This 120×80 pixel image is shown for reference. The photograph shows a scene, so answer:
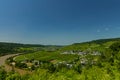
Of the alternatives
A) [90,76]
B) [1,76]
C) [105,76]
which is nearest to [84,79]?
[90,76]

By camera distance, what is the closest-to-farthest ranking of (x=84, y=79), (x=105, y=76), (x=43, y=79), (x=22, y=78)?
1. (x=105, y=76)
2. (x=84, y=79)
3. (x=43, y=79)
4. (x=22, y=78)

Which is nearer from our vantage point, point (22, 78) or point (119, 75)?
point (119, 75)

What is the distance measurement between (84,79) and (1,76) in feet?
113

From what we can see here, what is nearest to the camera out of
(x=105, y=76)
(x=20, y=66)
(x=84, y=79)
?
(x=105, y=76)

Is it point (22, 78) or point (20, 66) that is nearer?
point (22, 78)

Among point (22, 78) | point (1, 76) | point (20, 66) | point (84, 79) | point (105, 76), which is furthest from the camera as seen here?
point (20, 66)

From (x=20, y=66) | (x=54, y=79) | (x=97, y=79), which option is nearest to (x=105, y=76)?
(x=97, y=79)

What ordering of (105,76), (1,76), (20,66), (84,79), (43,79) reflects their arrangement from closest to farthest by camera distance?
(105,76)
(84,79)
(43,79)
(1,76)
(20,66)

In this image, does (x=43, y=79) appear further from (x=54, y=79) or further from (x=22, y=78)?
(x=22, y=78)

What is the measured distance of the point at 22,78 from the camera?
190 ft

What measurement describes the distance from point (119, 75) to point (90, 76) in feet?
18.7

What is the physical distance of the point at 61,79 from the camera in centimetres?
4144

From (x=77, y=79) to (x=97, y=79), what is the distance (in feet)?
12.3

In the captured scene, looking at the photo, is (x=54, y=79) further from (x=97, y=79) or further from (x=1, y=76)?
(x=1, y=76)
